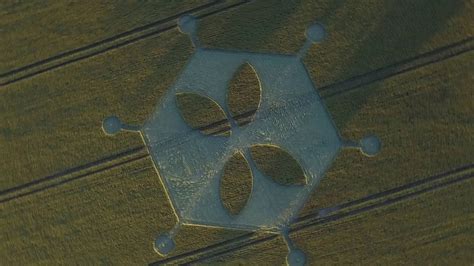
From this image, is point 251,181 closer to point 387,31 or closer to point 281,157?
point 281,157

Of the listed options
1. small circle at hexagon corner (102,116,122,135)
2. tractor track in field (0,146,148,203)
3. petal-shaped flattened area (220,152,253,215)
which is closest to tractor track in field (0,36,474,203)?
tractor track in field (0,146,148,203)

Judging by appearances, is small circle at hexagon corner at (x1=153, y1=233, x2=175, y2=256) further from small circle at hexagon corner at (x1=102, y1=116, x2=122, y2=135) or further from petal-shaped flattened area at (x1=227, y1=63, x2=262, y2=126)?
petal-shaped flattened area at (x1=227, y1=63, x2=262, y2=126)

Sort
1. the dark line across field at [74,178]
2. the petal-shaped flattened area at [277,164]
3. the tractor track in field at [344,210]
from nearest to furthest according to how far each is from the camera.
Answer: the tractor track in field at [344,210] < the petal-shaped flattened area at [277,164] < the dark line across field at [74,178]

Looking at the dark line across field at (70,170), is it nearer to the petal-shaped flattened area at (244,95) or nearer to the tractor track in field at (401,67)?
the petal-shaped flattened area at (244,95)

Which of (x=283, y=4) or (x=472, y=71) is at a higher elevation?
(x=283, y=4)

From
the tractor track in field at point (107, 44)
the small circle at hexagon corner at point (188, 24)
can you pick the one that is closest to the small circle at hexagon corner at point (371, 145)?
the tractor track in field at point (107, 44)

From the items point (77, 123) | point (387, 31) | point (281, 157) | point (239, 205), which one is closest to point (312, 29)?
point (387, 31)
